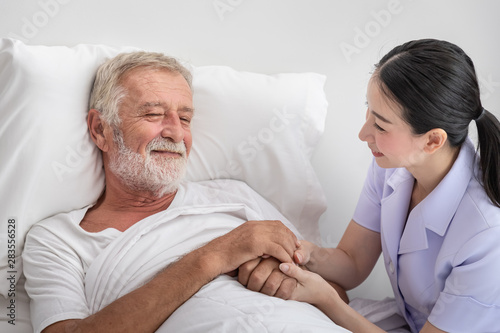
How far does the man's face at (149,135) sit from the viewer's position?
4.56 feet

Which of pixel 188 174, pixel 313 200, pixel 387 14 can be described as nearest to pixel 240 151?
pixel 188 174

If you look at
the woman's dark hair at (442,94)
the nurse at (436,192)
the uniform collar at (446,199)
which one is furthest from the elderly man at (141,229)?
the woman's dark hair at (442,94)

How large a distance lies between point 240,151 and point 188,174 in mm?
186

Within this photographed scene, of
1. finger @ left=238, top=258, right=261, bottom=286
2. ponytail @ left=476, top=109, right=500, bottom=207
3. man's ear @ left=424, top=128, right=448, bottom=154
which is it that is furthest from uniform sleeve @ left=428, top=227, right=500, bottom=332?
finger @ left=238, top=258, right=261, bottom=286

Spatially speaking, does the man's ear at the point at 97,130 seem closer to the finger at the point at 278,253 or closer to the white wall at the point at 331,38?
the white wall at the point at 331,38

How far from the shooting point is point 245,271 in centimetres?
121

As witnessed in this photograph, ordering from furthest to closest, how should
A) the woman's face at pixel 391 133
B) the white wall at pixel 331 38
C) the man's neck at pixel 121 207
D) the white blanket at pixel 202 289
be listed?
the white wall at pixel 331 38
the man's neck at pixel 121 207
the woman's face at pixel 391 133
the white blanket at pixel 202 289

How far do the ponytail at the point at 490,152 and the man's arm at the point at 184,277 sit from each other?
1.65ft

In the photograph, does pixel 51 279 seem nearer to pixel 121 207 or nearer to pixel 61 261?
pixel 61 261

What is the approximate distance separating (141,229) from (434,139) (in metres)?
0.76

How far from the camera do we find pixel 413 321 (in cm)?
140

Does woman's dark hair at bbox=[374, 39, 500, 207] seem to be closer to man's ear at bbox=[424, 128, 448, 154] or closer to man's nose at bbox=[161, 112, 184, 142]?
man's ear at bbox=[424, 128, 448, 154]

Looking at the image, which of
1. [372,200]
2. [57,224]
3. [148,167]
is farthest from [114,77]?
[372,200]

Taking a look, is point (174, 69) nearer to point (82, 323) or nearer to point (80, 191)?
point (80, 191)
